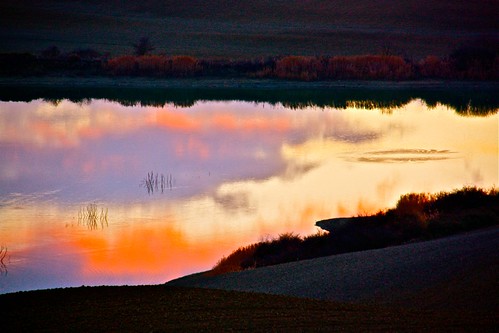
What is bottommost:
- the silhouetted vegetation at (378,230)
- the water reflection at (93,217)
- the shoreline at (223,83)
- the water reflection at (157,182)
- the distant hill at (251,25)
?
the silhouetted vegetation at (378,230)

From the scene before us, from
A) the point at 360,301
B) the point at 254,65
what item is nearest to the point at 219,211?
the point at 360,301

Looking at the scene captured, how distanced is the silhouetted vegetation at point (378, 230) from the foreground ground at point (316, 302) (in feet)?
8.54

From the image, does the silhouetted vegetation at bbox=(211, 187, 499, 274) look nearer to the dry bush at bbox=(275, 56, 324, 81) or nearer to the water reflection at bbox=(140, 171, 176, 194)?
the water reflection at bbox=(140, 171, 176, 194)

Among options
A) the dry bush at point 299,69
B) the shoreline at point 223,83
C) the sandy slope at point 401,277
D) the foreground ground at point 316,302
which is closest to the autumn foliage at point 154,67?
the shoreline at point 223,83

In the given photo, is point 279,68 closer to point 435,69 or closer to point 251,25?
point 435,69

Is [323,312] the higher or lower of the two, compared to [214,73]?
lower

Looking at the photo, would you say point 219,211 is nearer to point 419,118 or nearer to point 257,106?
point 419,118

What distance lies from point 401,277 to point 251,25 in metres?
75.6

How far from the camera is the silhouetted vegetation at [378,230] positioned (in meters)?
12.8

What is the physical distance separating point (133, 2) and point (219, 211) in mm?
82555

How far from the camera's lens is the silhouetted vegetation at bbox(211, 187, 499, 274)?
12.8 metres

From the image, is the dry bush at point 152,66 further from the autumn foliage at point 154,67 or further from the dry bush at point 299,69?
the dry bush at point 299,69

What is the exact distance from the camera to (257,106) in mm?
33156

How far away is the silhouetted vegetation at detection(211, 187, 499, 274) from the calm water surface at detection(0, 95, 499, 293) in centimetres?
58
